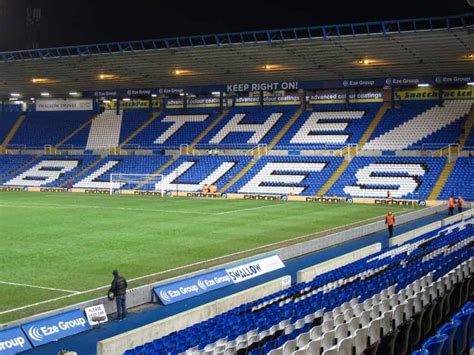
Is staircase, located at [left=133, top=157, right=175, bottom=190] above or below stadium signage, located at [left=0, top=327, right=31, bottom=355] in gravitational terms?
above

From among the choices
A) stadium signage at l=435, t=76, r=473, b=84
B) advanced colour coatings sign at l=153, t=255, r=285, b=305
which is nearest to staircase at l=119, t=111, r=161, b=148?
stadium signage at l=435, t=76, r=473, b=84

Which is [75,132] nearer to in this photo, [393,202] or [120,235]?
[393,202]

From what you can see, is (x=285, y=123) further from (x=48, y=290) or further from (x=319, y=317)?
(x=319, y=317)

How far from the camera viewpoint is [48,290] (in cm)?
1794

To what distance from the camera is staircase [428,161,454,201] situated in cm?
4322

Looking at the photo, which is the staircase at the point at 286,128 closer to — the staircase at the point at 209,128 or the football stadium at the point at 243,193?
the football stadium at the point at 243,193

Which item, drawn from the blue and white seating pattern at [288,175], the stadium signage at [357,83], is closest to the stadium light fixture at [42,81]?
the blue and white seating pattern at [288,175]

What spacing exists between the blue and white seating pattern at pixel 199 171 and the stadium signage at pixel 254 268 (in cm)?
2894

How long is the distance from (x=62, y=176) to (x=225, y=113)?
16.9 meters

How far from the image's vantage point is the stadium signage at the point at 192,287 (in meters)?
17.3

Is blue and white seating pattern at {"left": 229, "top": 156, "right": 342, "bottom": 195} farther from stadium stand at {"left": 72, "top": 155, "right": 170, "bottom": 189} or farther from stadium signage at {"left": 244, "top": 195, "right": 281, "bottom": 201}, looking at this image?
stadium stand at {"left": 72, "top": 155, "right": 170, "bottom": 189}

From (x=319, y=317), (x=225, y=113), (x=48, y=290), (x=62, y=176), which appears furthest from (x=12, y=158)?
(x=319, y=317)

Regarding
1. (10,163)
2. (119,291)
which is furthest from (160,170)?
(119,291)

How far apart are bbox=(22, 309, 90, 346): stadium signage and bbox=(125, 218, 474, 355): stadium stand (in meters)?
4.02
